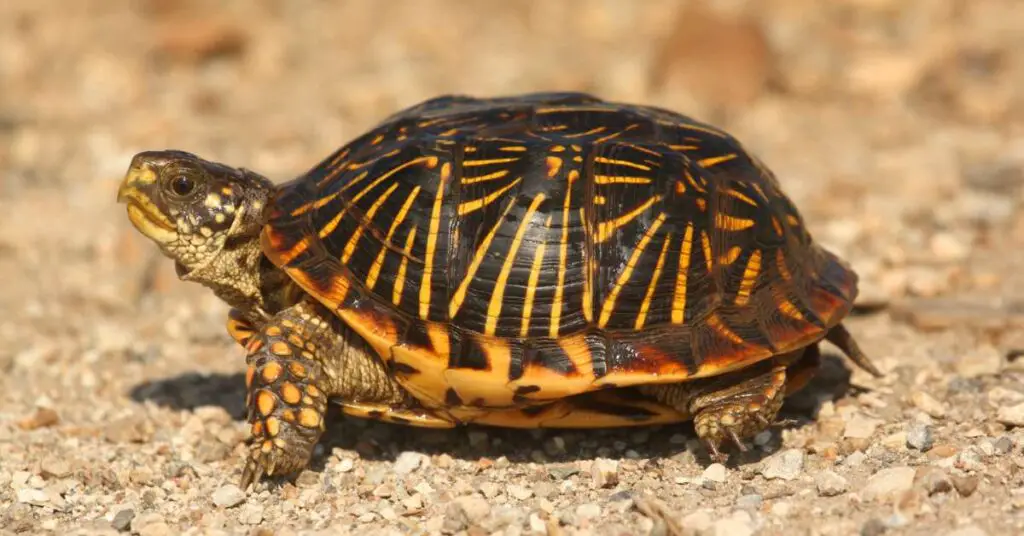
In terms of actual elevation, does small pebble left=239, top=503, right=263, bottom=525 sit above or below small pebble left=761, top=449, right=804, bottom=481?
above

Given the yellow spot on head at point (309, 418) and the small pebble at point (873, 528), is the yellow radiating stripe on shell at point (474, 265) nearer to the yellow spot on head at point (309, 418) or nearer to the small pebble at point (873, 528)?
the yellow spot on head at point (309, 418)

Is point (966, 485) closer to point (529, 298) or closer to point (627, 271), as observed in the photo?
point (627, 271)

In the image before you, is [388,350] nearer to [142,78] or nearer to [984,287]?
[984,287]

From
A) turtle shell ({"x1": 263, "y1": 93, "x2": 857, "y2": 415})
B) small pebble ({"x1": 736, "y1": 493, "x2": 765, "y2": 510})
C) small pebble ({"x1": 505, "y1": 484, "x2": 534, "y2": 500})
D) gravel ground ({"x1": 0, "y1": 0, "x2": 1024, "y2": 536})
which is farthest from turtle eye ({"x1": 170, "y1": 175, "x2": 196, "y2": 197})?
small pebble ({"x1": 736, "y1": 493, "x2": 765, "y2": 510})

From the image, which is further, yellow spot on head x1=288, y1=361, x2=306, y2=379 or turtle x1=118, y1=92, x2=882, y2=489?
yellow spot on head x1=288, y1=361, x2=306, y2=379

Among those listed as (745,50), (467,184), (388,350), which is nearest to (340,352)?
(388,350)

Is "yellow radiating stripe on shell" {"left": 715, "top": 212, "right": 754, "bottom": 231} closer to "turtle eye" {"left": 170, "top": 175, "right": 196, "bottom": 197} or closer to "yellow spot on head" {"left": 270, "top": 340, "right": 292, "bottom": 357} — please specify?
"yellow spot on head" {"left": 270, "top": 340, "right": 292, "bottom": 357}

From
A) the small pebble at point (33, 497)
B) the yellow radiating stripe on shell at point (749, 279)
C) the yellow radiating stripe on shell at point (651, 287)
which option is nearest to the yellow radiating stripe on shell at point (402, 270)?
the yellow radiating stripe on shell at point (651, 287)

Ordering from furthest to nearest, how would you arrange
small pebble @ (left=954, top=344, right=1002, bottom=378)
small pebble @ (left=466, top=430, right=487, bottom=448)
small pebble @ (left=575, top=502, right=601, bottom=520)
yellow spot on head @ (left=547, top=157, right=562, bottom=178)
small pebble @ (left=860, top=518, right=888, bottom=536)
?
small pebble @ (left=954, top=344, right=1002, bottom=378) → small pebble @ (left=466, top=430, right=487, bottom=448) → yellow spot on head @ (left=547, top=157, right=562, bottom=178) → small pebble @ (left=575, top=502, right=601, bottom=520) → small pebble @ (left=860, top=518, right=888, bottom=536)
